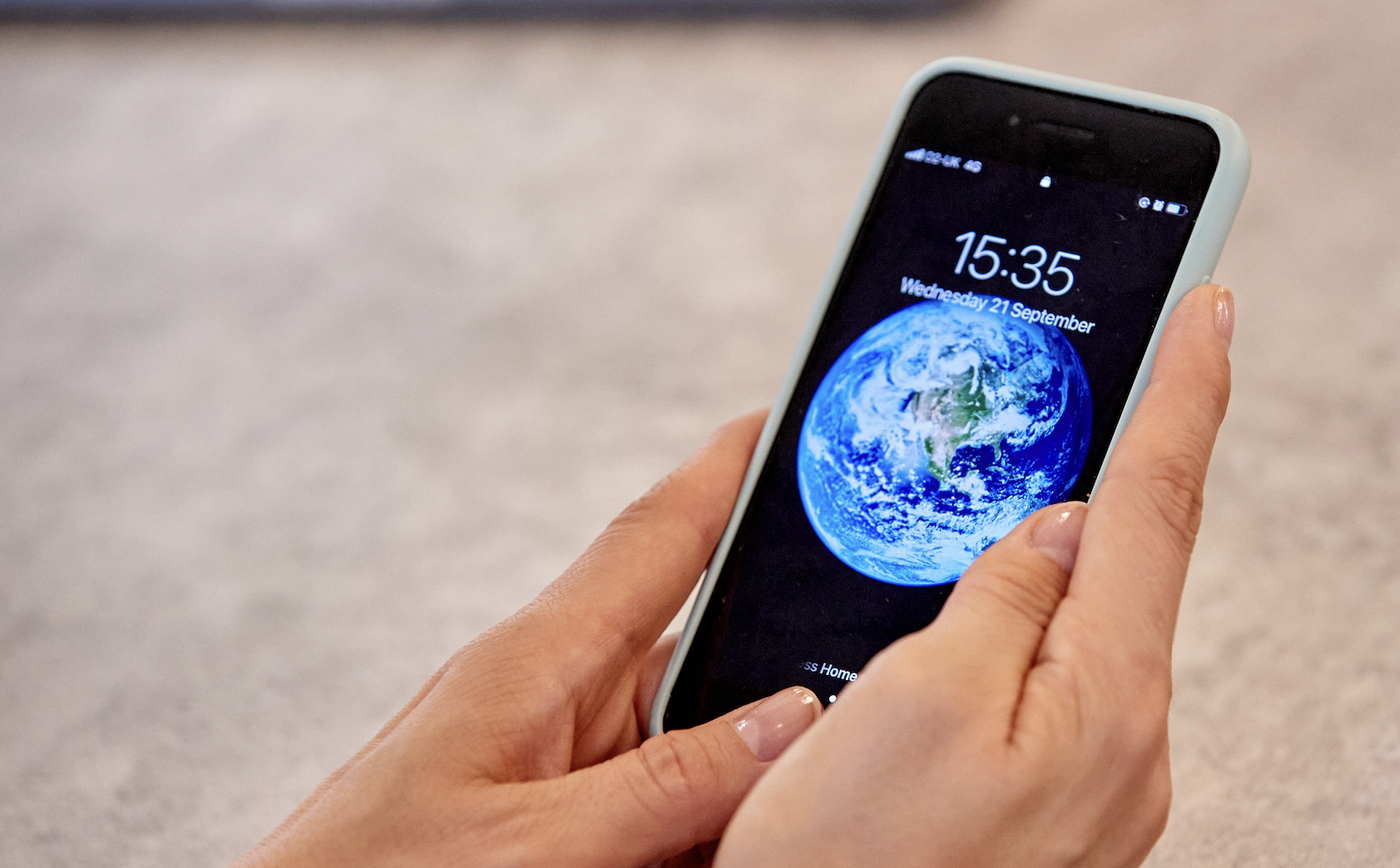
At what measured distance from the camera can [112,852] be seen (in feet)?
2.19

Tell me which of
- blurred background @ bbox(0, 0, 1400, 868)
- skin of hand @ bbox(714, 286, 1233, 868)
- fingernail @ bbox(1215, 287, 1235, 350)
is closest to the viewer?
skin of hand @ bbox(714, 286, 1233, 868)

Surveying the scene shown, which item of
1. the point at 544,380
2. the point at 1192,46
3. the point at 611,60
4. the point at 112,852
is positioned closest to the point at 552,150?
the point at 611,60

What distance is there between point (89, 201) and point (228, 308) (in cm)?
32

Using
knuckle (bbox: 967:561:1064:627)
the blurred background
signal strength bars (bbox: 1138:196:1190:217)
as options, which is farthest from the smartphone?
the blurred background

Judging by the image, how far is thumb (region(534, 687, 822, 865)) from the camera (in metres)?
0.41

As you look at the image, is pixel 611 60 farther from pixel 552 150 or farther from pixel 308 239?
pixel 308 239

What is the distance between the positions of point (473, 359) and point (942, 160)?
1.71 ft

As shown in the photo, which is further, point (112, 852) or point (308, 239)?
point (308, 239)

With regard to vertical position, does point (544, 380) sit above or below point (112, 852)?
above

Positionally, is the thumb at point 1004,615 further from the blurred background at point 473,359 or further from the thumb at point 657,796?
the blurred background at point 473,359

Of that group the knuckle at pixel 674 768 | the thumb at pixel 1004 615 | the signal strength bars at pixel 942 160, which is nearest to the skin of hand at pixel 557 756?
the knuckle at pixel 674 768

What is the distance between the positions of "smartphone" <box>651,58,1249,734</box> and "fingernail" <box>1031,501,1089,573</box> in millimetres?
78

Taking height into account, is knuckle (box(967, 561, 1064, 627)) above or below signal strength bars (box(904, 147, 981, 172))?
below

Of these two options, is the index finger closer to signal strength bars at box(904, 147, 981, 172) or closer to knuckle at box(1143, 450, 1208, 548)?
knuckle at box(1143, 450, 1208, 548)
